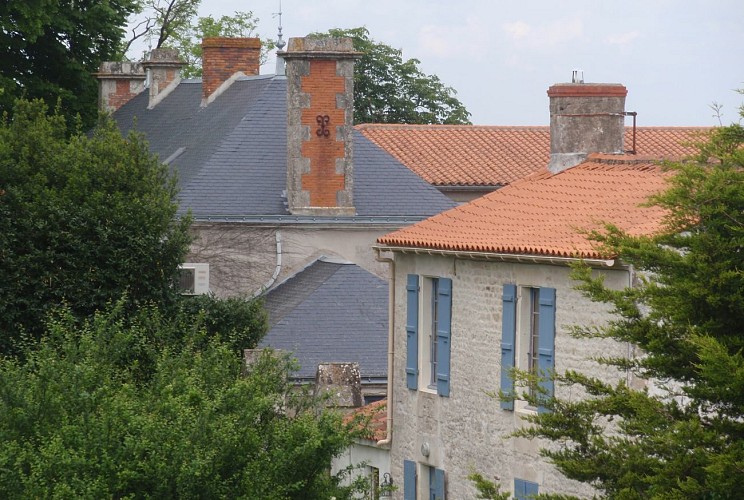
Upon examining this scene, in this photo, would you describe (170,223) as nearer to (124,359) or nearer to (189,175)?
(124,359)

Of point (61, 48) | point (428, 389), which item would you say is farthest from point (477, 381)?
point (61, 48)

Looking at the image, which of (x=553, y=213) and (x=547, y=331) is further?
(x=553, y=213)

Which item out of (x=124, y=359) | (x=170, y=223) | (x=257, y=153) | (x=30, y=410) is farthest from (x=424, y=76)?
(x=30, y=410)

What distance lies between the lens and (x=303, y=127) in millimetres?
30359

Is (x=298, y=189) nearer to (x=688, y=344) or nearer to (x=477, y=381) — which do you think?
(x=477, y=381)

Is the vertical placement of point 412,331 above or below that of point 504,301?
below

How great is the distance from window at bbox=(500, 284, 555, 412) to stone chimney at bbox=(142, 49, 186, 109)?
22.7 m

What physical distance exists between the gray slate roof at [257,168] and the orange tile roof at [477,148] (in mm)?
7966

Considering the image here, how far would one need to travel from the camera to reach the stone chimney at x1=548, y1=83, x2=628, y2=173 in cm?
2173

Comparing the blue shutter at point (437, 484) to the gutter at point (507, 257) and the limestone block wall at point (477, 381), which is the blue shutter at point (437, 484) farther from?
the gutter at point (507, 257)

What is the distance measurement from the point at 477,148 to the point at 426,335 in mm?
22426

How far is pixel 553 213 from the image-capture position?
19812 mm

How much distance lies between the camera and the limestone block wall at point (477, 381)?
18.1 m

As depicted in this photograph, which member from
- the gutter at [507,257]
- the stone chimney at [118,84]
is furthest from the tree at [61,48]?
the gutter at [507,257]
